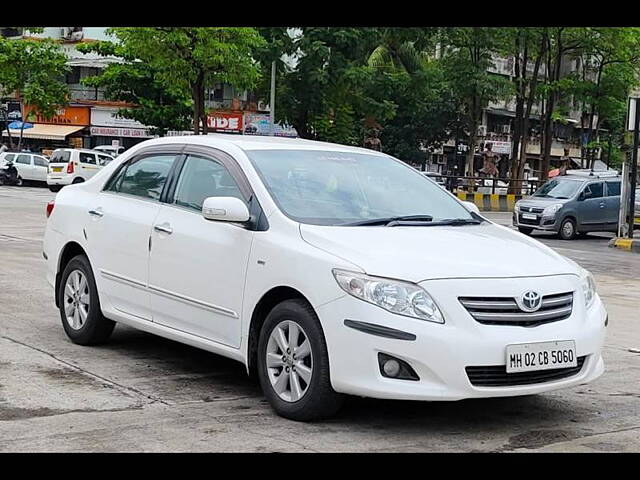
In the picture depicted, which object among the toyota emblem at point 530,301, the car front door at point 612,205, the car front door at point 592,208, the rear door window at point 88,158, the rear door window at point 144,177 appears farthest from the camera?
the rear door window at point 88,158

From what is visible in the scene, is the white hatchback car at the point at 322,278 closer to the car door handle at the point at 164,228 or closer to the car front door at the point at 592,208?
the car door handle at the point at 164,228

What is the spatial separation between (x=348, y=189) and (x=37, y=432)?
2437 millimetres

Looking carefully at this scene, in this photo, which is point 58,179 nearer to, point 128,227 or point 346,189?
point 128,227

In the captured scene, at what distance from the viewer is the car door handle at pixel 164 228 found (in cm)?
679

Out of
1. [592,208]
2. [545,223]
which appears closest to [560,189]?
[592,208]

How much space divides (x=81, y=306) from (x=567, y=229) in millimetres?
19882

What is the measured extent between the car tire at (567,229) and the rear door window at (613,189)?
5.76 ft

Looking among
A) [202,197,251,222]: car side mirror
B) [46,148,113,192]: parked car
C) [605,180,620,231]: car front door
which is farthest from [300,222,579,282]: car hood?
[46,148,113,192]: parked car

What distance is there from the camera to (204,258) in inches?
253

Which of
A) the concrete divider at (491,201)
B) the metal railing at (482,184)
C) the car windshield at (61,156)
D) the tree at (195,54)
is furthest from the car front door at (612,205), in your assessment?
the car windshield at (61,156)

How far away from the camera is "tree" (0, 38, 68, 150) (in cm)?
5066

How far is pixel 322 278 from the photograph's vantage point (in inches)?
220
